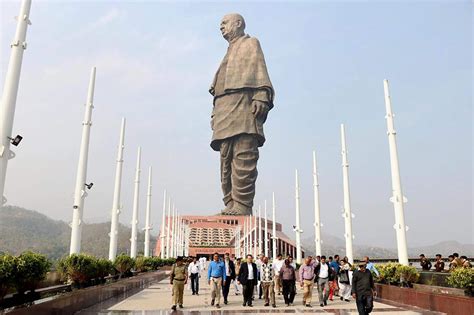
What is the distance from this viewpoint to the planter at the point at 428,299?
884 cm

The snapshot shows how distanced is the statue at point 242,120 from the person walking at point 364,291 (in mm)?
58935

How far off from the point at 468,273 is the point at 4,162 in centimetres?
959

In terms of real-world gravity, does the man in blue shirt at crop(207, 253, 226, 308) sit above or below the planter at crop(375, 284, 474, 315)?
above

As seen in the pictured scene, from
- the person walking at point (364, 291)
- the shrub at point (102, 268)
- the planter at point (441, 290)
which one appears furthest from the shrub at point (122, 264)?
the person walking at point (364, 291)

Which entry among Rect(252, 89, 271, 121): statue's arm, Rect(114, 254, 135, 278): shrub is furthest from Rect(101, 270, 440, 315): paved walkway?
Rect(252, 89, 271, 121): statue's arm

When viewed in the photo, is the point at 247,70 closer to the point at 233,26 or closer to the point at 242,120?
the point at 242,120

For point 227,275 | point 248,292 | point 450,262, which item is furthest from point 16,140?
point 450,262

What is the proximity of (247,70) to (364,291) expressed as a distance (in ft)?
207

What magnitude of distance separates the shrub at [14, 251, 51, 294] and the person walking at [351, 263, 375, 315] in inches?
240

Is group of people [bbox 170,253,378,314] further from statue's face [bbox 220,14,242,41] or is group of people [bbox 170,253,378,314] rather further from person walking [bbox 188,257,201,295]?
statue's face [bbox 220,14,242,41]

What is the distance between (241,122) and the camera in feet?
224

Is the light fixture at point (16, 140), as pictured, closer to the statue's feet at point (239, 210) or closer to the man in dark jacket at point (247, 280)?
the man in dark jacket at point (247, 280)

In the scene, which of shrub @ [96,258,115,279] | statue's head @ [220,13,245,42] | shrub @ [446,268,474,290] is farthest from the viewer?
statue's head @ [220,13,245,42]

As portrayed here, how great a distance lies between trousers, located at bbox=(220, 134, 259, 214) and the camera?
6825cm
